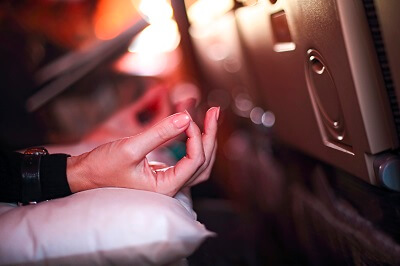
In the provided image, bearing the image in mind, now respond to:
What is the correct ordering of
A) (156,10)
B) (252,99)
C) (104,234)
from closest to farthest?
(104,234)
(252,99)
(156,10)

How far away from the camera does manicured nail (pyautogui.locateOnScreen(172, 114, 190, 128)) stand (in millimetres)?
573

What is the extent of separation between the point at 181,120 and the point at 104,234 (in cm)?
16

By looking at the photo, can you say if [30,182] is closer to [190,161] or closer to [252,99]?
[190,161]

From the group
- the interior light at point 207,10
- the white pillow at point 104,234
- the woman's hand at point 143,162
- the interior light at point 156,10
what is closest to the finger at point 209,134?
the woman's hand at point 143,162

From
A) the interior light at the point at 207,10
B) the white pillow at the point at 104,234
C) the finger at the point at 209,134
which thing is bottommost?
the white pillow at the point at 104,234

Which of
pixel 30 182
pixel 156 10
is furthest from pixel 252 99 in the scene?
pixel 30 182

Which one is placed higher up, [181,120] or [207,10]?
[207,10]

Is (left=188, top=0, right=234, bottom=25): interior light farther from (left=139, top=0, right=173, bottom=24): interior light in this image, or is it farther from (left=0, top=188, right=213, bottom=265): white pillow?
(left=0, top=188, right=213, bottom=265): white pillow

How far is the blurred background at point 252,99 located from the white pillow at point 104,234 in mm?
40

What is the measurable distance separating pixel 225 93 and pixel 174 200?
118 centimetres

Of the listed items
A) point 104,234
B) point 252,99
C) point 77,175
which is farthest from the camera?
point 252,99

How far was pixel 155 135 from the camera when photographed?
0.57m

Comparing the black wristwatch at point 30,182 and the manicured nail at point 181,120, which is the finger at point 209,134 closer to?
the manicured nail at point 181,120

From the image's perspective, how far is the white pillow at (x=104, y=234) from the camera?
0.53 m
